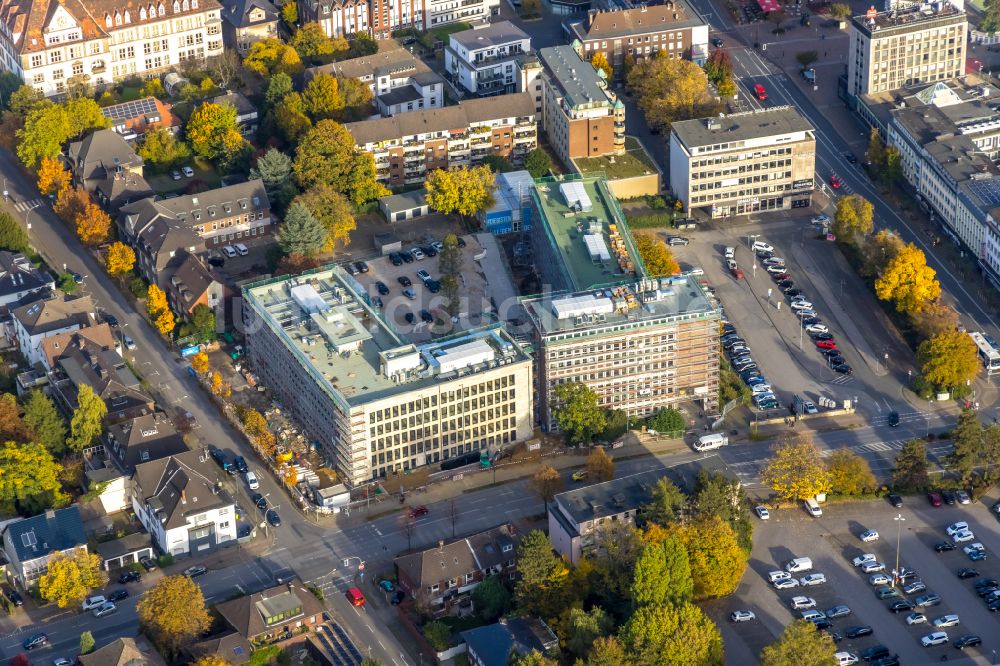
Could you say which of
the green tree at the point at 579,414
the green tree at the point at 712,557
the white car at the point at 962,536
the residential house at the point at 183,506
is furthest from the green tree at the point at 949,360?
the residential house at the point at 183,506

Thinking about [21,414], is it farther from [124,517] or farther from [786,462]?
[786,462]

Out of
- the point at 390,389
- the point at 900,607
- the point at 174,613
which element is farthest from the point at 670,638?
the point at 174,613

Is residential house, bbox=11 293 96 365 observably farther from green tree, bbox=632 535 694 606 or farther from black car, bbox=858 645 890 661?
black car, bbox=858 645 890 661

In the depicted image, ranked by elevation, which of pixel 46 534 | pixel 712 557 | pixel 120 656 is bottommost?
pixel 712 557

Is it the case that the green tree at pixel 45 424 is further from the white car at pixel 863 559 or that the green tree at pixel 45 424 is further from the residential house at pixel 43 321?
the white car at pixel 863 559

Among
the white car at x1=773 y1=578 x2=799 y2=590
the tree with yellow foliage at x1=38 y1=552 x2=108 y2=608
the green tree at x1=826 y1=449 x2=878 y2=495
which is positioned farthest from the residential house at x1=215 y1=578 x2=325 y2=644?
the green tree at x1=826 y1=449 x2=878 y2=495

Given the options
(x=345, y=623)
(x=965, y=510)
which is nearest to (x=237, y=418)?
(x=345, y=623)

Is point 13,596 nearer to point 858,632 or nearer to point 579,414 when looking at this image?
point 579,414
